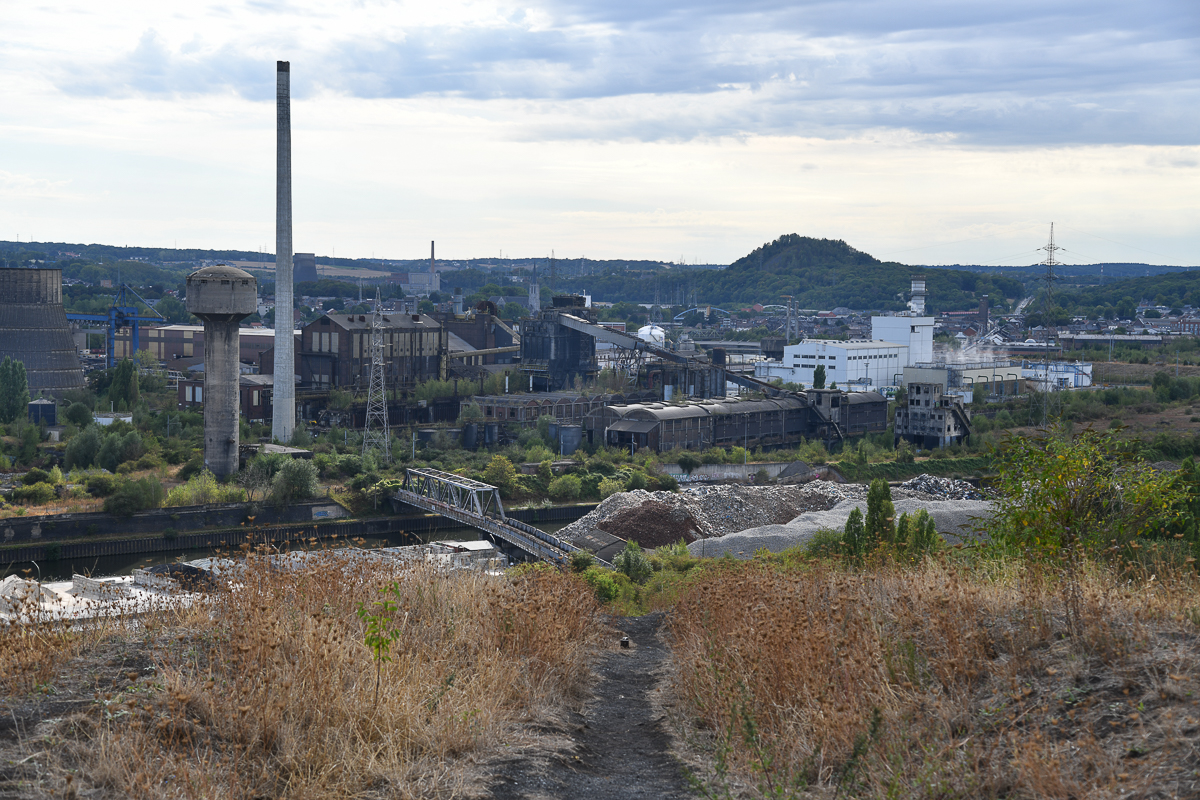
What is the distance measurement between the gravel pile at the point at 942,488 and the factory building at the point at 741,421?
861 cm

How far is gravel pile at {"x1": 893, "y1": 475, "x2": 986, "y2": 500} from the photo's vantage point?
31.2m

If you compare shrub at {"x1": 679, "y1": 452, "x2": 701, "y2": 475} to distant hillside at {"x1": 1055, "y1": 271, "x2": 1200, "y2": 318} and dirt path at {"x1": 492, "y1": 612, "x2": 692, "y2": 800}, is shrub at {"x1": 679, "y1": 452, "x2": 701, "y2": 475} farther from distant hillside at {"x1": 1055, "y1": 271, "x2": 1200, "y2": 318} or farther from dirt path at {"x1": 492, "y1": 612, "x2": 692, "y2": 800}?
distant hillside at {"x1": 1055, "y1": 271, "x2": 1200, "y2": 318}

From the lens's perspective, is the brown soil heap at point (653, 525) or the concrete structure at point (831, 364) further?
the concrete structure at point (831, 364)

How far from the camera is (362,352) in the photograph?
4444 cm

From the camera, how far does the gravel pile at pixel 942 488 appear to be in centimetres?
3122

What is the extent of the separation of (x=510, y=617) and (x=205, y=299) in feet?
81.5

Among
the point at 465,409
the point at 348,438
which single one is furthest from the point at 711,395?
the point at 348,438

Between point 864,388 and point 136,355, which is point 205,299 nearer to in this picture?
point 136,355

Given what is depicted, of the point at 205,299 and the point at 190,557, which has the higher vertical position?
the point at 205,299

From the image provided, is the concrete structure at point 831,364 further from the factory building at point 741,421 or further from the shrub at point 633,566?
the shrub at point 633,566

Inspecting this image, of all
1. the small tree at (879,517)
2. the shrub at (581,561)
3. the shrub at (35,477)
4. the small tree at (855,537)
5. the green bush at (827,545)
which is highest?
the small tree at (879,517)

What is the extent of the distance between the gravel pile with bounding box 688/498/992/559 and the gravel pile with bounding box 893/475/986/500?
5.18 metres

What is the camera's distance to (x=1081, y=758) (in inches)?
150

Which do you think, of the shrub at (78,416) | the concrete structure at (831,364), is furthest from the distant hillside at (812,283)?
the shrub at (78,416)
